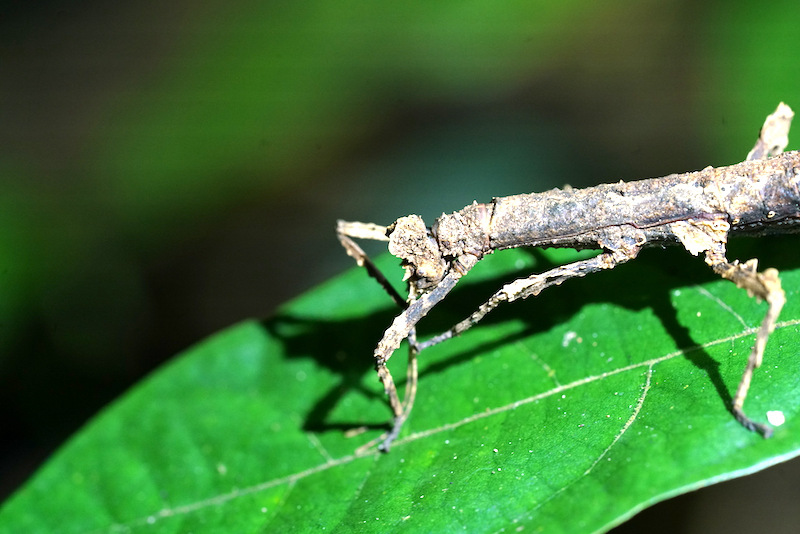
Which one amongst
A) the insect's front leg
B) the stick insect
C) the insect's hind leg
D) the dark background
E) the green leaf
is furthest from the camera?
the dark background

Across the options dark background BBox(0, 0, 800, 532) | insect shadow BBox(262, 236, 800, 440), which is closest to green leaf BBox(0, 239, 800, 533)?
insect shadow BBox(262, 236, 800, 440)

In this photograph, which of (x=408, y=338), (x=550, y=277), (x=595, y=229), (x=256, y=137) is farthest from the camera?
(x=256, y=137)

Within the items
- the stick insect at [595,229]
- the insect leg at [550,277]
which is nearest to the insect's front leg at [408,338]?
the stick insect at [595,229]

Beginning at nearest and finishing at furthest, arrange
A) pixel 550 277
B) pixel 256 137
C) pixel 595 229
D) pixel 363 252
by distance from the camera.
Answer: pixel 550 277 < pixel 595 229 < pixel 363 252 < pixel 256 137

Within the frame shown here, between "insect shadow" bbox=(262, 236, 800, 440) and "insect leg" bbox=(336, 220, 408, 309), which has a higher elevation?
"insect leg" bbox=(336, 220, 408, 309)

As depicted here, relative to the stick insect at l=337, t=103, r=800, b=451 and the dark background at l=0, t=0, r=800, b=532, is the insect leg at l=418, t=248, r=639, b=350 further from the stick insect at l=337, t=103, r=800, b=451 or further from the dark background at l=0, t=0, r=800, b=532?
the dark background at l=0, t=0, r=800, b=532

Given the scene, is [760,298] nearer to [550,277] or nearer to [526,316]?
[550,277]

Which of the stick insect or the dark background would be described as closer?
the stick insect

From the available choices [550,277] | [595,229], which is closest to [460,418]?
[550,277]

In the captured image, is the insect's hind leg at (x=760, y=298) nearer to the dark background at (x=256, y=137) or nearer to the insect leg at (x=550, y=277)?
the insect leg at (x=550, y=277)
